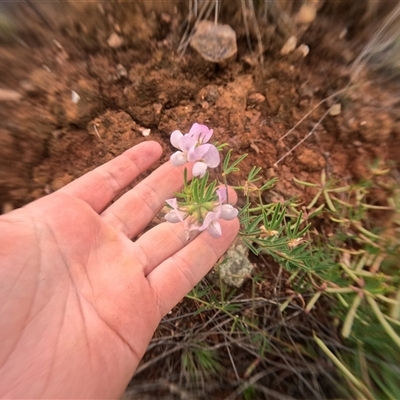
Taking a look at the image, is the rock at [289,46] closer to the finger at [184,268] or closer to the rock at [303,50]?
the rock at [303,50]

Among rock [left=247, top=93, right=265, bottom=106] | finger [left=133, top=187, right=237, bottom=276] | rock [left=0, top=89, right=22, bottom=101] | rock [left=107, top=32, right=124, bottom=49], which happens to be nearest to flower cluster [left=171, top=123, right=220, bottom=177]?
finger [left=133, top=187, right=237, bottom=276]

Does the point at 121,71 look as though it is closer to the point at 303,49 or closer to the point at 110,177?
the point at 110,177

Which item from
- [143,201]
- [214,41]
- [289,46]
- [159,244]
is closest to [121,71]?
[214,41]

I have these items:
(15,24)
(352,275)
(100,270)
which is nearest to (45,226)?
Answer: (100,270)

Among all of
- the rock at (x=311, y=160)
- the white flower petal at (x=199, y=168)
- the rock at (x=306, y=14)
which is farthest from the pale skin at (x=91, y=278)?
the rock at (x=306, y=14)

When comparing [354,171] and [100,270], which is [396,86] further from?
[100,270]
